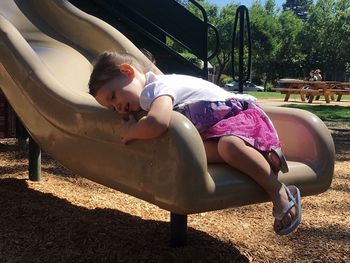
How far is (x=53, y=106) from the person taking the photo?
2635 millimetres

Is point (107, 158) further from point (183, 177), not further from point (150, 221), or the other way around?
point (150, 221)

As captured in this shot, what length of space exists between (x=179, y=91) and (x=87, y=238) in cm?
95

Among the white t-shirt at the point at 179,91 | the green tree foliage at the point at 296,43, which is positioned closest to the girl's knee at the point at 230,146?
the white t-shirt at the point at 179,91

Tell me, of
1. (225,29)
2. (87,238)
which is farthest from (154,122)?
(225,29)

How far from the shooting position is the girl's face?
7.04ft

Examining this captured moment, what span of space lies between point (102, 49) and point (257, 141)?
2310mm

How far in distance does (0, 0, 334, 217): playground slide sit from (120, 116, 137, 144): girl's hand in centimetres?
4

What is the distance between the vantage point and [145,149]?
2.06 metres

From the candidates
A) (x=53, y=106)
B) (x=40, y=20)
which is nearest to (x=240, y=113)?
(x=53, y=106)

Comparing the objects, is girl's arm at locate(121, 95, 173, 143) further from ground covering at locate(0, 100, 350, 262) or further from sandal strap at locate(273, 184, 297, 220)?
ground covering at locate(0, 100, 350, 262)

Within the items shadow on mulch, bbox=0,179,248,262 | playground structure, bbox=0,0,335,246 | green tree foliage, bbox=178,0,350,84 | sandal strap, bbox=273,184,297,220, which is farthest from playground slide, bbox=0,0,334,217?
green tree foliage, bbox=178,0,350,84

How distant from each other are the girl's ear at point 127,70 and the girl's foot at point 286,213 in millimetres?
797

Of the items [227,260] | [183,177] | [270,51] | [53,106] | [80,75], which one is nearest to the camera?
[183,177]

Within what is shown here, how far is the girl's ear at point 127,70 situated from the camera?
2.17 m
